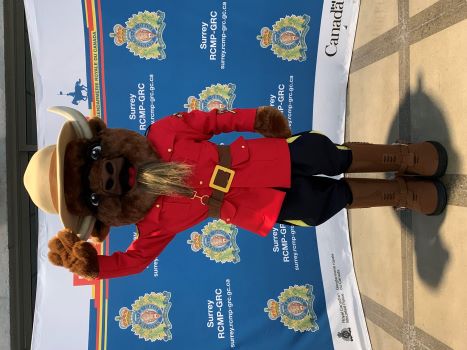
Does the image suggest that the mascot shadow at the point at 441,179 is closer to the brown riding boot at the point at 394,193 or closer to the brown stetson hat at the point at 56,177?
the brown riding boot at the point at 394,193

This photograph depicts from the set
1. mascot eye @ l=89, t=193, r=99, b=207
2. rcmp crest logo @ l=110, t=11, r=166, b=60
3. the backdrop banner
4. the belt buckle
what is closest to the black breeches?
the belt buckle

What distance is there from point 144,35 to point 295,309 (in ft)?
5.98

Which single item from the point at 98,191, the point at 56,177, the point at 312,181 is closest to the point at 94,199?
the point at 98,191

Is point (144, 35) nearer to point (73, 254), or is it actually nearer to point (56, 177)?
point (56, 177)

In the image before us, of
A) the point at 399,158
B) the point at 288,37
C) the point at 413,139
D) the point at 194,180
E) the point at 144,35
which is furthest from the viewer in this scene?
the point at 288,37

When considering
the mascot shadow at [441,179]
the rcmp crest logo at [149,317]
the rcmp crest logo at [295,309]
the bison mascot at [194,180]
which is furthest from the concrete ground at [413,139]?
the rcmp crest logo at [149,317]

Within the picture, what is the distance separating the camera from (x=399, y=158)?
1.78 m

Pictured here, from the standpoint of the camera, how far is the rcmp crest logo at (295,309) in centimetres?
253

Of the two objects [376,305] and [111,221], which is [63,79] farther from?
[376,305]

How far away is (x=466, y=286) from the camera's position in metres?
1.59

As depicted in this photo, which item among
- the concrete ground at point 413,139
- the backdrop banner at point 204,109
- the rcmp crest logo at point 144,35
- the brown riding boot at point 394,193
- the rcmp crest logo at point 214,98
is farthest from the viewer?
the rcmp crest logo at point 214,98

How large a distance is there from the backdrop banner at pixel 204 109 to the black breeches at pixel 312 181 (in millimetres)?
837

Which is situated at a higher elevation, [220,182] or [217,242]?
[220,182]

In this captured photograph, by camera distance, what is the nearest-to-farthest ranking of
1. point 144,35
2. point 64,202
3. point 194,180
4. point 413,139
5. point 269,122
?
1. point 64,202
2. point 194,180
3. point 269,122
4. point 413,139
5. point 144,35
